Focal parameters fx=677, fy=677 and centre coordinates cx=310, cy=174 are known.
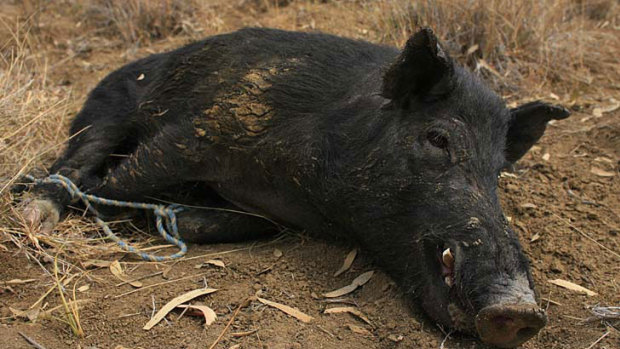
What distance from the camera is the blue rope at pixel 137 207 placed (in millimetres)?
3581

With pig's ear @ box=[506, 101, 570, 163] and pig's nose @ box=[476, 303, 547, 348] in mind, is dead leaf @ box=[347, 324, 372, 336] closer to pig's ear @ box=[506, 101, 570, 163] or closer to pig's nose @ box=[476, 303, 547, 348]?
pig's nose @ box=[476, 303, 547, 348]

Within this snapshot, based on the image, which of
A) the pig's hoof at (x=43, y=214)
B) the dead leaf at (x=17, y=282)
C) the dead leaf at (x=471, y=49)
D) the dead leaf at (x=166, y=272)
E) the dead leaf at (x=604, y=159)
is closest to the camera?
the dead leaf at (x=17, y=282)

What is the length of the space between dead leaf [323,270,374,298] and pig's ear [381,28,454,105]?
853 mm

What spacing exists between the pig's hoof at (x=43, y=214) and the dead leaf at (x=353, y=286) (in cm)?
163

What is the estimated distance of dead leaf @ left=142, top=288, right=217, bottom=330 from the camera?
2855mm

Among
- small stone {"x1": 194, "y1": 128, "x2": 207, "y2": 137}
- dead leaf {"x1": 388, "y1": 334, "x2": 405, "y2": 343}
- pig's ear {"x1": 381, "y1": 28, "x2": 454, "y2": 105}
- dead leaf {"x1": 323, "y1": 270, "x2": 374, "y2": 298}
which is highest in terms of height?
pig's ear {"x1": 381, "y1": 28, "x2": 454, "y2": 105}

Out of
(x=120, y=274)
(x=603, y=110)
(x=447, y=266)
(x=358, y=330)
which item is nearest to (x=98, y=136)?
(x=120, y=274)

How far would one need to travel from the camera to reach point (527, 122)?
349 centimetres

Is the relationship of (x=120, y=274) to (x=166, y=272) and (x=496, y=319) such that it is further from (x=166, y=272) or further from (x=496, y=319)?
(x=496, y=319)

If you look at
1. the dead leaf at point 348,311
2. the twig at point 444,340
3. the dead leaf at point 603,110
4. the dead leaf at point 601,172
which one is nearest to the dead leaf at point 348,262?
the dead leaf at point 348,311

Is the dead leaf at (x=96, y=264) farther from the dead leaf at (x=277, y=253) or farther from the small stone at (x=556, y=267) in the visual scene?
the small stone at (x=556, y=267)

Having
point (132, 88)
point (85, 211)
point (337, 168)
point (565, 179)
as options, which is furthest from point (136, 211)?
point (565, 179)

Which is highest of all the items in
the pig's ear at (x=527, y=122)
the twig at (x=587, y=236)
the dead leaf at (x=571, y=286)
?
the pig's ear at (x=527, y=122)

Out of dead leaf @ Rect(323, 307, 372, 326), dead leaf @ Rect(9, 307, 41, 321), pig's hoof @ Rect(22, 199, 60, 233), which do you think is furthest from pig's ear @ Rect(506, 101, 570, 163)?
pig's hoof @ Rect(22, 199, 60, 233)
